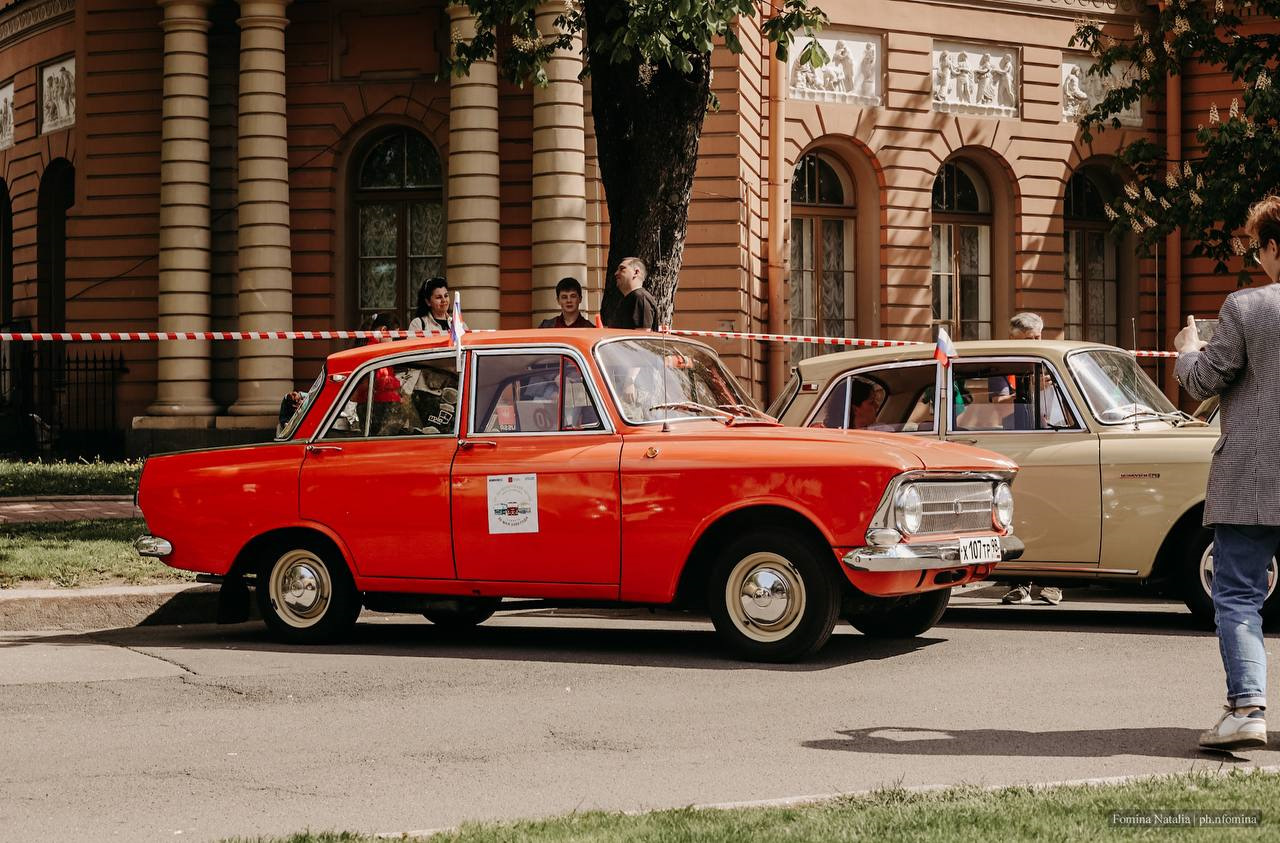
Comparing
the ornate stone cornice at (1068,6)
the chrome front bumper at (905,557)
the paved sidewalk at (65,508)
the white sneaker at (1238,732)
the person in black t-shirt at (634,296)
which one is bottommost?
the white sneaker at (1238,732)

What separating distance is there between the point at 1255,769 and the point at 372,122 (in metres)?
20.7

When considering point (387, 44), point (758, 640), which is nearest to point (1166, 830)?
point (758, 640)

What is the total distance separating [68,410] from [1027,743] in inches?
876

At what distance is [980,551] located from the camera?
8.42m

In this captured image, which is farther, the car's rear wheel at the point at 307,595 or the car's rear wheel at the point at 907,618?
the car's rear wheel at the point at 307,595

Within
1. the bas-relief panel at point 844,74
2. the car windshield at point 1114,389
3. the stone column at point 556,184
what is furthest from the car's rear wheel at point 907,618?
the bas-relief panel at point 844,74

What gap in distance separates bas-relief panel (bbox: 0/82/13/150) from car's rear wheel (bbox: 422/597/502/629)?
23170 millimetres

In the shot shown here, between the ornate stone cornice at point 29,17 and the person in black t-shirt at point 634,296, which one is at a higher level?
the ornate stone cornice at point 29,17

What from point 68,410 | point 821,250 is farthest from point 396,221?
point 821,250

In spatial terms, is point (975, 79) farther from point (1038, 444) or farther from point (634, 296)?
point (1038, 444)

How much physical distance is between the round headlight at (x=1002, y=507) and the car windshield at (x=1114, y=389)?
144cm

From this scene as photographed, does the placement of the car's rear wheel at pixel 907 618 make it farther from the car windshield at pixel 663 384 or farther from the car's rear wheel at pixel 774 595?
the car windshield at pixel 663 384

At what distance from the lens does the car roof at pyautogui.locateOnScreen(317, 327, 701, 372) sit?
29.6ft

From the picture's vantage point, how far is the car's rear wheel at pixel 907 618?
9133mm
